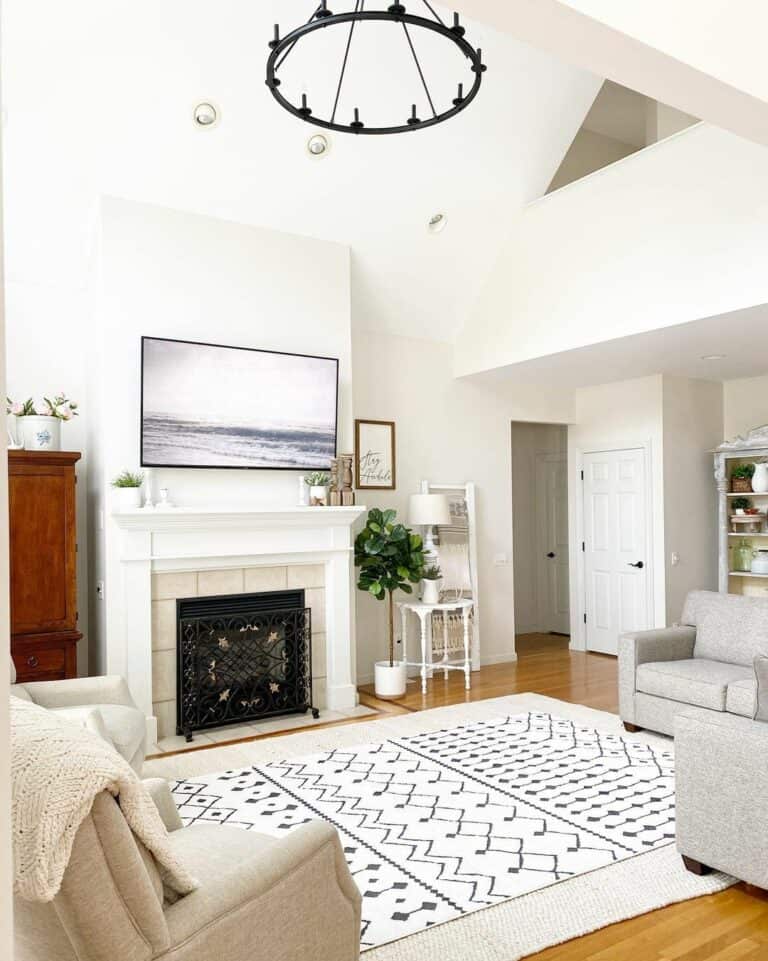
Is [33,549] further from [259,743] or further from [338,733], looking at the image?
[338,733]

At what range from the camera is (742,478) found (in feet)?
22.5

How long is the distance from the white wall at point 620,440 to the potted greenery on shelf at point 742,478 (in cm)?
68

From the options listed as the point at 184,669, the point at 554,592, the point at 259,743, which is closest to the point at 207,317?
the point at 184,669

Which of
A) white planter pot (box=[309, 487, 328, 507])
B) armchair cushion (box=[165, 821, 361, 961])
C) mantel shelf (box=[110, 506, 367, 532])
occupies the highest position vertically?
white planter pot (box=[309, 487, 328, 507])

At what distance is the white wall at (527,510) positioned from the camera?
27.9ft

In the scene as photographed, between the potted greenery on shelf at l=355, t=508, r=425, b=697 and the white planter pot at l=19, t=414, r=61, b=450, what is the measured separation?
2206mm

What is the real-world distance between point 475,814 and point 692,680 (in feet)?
5.29

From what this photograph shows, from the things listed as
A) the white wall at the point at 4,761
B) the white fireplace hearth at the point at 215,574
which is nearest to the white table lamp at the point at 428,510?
the white fireplace hearth at the point at 215,574

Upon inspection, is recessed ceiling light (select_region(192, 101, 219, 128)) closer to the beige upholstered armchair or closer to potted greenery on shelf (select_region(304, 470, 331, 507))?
potted greenery on shelf (select_region(304, 470, 331, 507))

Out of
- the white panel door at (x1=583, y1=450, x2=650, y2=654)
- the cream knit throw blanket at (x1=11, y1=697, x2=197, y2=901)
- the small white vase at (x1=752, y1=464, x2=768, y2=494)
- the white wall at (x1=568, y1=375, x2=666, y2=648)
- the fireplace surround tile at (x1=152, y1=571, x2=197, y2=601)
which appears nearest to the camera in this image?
the cream knit throw blanket at (x1=11, y1=697, x2=197, y2=901)

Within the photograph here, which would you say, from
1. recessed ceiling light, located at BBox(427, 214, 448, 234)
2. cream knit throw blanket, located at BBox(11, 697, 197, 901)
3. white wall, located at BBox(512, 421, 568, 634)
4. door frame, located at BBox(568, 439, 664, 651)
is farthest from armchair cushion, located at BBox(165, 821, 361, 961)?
white wall, located at BBox(512, 421, 568, 634)

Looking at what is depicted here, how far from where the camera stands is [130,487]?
4602 mm

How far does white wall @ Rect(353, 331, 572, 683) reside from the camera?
6281 mm

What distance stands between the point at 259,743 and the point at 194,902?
301 centimetres
